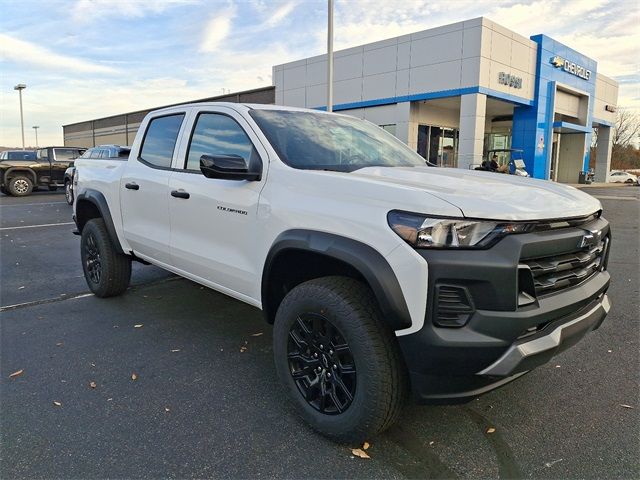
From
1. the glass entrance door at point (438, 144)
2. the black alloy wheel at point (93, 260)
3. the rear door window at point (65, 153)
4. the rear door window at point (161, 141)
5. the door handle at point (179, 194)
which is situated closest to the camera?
the door handle at point (179, 194)

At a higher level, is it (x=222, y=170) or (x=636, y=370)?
(x=222, y=170)

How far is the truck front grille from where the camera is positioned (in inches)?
90.8

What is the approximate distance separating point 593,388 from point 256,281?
235 centimetres

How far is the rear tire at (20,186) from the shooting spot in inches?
729

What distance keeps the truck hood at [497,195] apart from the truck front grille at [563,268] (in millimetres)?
206

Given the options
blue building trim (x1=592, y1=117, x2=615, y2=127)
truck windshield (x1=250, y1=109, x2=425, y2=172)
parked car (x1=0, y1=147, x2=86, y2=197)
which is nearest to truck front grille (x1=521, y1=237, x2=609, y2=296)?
truck windshield (x1=250, y1=109, x2=425, y2=172)

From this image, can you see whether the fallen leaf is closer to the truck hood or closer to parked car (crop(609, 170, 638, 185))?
the truck hood

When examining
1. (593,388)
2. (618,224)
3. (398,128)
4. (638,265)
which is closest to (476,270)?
(593,388)

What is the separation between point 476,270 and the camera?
2.11 m

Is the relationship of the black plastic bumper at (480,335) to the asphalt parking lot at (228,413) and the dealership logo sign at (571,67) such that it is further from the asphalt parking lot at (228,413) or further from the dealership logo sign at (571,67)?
the dealership logo sign at (571,67)

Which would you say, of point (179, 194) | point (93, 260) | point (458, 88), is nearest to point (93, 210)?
point (93, 260)

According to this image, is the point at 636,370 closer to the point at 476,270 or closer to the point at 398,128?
the point at 476,270

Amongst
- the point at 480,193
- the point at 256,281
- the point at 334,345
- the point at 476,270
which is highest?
the point at 480,193

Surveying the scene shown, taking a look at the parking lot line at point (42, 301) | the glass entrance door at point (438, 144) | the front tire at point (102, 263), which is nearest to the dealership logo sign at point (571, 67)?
the glass entrance door at point (438, 144)
